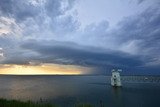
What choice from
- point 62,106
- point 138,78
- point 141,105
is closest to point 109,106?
point 141,105

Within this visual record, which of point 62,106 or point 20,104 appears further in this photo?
point 62,106

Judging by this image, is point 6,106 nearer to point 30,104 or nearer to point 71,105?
point 30,104

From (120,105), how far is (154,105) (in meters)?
9.67

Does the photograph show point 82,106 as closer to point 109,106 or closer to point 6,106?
point 6,106

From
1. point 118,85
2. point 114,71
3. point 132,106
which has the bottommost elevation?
point 132,106

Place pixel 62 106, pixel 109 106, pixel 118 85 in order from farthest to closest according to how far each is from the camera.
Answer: pixel 118 85 → pixel 109 106 → pixel 62 106

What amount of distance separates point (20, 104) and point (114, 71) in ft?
346

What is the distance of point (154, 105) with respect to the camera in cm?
6450

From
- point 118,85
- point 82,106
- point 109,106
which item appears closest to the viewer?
point 82,106

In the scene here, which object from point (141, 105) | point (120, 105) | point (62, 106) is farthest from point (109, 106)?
point (62, 106)

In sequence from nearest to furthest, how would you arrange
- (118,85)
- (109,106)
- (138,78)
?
(109,106) → (118,85) → (138,78)

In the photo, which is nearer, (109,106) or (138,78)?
(109,106)

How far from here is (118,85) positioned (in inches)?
4958

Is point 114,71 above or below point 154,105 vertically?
above
